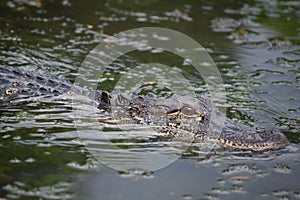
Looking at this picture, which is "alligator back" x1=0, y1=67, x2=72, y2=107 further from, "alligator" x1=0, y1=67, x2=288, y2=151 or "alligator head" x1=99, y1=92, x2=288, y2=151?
"alligator head" x1=99, y1=92, x2=288, y2=151

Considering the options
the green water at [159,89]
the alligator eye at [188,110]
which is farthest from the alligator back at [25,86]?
the alligator eye at [188,110]

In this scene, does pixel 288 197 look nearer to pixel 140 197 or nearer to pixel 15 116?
pixel 140 197

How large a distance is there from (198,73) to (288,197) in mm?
3418

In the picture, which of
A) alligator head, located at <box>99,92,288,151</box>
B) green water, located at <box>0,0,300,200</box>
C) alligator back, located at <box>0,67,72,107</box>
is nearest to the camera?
green water, located at <box>0,0,300,200</box>

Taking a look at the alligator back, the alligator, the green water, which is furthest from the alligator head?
the alligator back

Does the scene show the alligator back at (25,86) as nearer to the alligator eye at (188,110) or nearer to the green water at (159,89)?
the green water at (159,89)

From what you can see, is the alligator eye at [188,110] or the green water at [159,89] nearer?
the green water at [159,89]

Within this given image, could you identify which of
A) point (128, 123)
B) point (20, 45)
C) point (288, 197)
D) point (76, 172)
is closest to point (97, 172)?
point (76, 172)

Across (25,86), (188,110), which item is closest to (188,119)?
(188,110)

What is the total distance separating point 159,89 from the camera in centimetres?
675

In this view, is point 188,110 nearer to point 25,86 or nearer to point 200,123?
point 200,123

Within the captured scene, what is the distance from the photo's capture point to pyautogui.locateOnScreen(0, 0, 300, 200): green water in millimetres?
4516

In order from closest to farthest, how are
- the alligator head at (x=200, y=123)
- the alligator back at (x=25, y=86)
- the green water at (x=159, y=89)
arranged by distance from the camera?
the green water at (x=159, y=89)
the alligator head at (x=200, y=123)
the alligator back at (x=25, y=86)

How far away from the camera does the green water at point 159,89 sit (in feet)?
14.8
